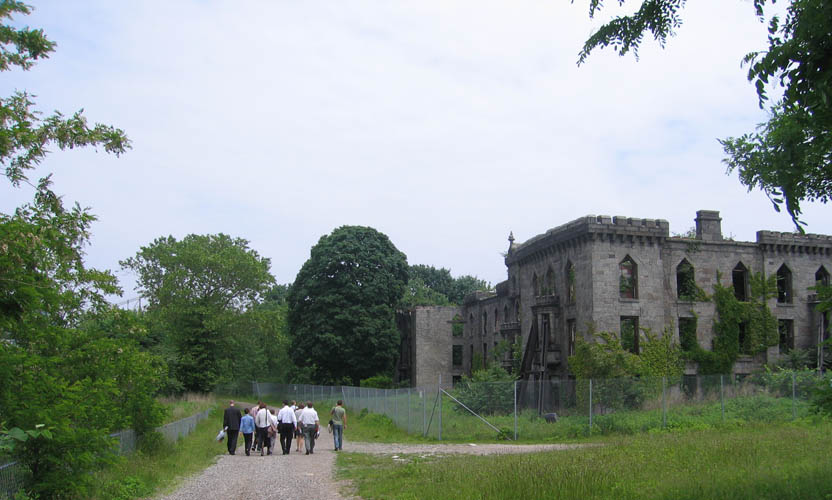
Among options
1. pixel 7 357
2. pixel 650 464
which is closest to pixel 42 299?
pixel 7 357

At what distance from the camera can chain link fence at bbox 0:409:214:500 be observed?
A: 10102mm

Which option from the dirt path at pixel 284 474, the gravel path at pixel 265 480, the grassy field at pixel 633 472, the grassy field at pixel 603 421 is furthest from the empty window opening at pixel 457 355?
the grassy field at pixel 633 472

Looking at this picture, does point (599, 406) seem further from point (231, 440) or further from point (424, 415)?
point (231, 440)

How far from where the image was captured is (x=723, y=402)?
2459cm

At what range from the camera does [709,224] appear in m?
35.2

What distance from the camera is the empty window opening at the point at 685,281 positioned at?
3397 cm

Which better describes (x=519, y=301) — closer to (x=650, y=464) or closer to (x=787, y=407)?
(x=787, y=407)

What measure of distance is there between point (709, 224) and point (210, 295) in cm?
3407

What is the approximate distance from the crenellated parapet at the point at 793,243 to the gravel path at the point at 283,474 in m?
19.0

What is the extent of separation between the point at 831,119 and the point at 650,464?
8.91m

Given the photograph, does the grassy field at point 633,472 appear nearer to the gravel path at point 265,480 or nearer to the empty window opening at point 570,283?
the gravel path at point 265,480

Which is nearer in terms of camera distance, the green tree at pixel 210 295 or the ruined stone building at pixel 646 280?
the ruined stone building at pixel 646 280

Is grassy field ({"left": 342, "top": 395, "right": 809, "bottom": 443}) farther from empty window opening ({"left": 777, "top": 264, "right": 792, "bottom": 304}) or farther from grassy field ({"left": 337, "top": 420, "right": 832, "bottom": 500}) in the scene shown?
Result: empty window opening ({"left": 777, "top": 264, "right": 792, "bottom": 304})

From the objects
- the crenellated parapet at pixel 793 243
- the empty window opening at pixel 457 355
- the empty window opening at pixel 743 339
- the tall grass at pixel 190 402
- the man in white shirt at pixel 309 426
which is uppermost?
the crenellated parapet at pixel 793 243
